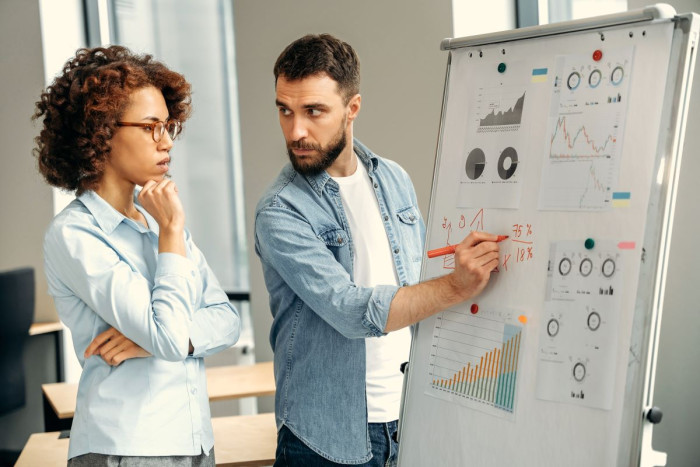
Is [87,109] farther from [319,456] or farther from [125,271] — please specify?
[319,456]

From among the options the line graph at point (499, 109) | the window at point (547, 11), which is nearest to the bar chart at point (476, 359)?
the line graph at point (499, 109)

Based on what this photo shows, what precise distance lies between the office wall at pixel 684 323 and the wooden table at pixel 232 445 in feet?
3.88

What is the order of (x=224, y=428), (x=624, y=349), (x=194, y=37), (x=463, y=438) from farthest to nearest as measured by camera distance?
(x=194, y=37)
(x=224, y=428)
(x=463, y=438)
(x=624, y=349)

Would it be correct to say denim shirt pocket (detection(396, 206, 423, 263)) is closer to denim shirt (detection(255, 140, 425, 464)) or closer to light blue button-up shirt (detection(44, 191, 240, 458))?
denim shirt (detection(255, 140, 425, 464))

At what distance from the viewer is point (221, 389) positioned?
2.92 m

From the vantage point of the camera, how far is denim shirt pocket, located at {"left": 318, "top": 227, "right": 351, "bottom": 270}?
71.1 inches

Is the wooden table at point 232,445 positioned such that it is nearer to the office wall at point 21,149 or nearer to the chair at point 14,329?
the chair at point 14,329

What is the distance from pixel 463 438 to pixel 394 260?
0.47m

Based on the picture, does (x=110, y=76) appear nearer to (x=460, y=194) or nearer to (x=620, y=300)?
(x=460, y=194)

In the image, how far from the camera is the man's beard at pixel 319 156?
1.82m

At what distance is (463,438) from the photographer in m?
1.64

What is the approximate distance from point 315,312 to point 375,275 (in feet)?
0.61

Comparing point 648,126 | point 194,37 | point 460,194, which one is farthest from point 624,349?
point 194,37

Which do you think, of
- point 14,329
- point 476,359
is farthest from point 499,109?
point 14,329
